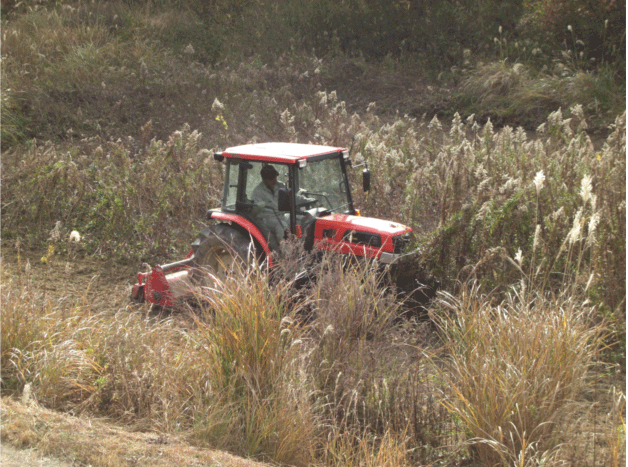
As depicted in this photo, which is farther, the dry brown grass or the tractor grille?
the tractor grille

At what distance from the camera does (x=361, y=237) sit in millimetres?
6316

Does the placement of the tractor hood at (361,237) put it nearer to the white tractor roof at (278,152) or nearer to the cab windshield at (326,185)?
the cab windshield at (326,185)

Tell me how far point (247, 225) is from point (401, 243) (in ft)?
4.79

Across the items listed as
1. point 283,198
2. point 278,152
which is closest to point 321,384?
point 283,198

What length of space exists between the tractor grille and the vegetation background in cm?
43

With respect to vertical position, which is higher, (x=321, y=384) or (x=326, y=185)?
(x=326, y=185)

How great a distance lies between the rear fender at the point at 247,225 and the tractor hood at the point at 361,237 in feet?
1.57

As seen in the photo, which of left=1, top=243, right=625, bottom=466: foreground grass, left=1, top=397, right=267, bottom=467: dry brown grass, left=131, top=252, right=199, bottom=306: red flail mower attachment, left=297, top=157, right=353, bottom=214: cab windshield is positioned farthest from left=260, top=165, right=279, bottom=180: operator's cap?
left=1, top=397, right=267, bottom=467: dry brown grass

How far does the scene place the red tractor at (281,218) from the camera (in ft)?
20.6

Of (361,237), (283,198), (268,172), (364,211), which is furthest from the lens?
(364,211)

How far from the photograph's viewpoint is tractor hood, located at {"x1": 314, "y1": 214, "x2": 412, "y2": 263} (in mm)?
6223

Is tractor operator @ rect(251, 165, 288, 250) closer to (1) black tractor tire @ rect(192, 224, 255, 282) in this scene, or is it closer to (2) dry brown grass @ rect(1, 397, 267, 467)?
(1) black tractor tire @ rect(192, 224, 255, 282)

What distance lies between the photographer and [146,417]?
167 inches

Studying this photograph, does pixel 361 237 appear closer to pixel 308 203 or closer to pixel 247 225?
pixel 308 203
